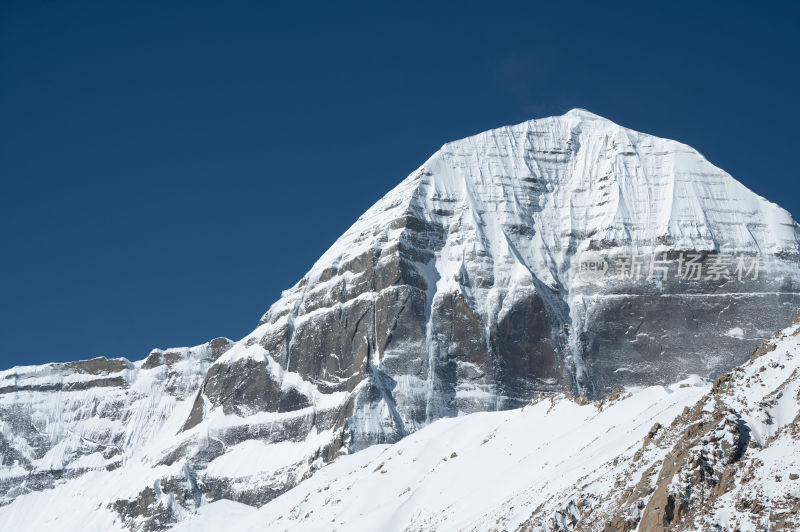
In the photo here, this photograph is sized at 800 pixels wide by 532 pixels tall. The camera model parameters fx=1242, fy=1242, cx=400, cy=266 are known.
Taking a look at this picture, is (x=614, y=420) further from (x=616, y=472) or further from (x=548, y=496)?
(x=616, y=472)

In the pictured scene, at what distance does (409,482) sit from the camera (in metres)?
125

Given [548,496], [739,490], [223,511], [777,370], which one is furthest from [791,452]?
[223,511]

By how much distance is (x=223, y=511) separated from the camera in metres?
191

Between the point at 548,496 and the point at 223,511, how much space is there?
12232 centimetres

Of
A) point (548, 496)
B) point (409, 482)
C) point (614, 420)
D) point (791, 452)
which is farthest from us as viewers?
point (409, 482)

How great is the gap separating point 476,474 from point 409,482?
16436 millimetres

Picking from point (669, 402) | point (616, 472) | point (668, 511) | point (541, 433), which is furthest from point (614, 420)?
point (668, 511)

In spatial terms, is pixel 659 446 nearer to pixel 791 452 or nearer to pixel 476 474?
pixel 791 452

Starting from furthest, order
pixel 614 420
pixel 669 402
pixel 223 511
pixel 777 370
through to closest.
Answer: pixel 223 511 < pixel 614 420 < pixel 669 402 < pixel 777 370

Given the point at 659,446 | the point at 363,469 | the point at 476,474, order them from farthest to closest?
the point at 363,469, the point at 476,474, the point at 659,446

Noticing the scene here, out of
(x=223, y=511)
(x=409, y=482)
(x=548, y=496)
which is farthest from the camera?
(x=223, y=511)

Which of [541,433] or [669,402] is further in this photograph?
[541,433]

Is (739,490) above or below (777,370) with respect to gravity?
below

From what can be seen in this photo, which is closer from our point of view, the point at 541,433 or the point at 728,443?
the point at 728,443
